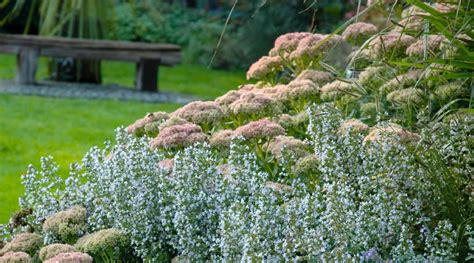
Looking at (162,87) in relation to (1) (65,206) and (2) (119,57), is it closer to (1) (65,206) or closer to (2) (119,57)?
(2) (119,57)

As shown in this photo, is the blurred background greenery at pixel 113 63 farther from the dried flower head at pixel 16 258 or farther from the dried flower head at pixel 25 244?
the dried flower head at pixel 16 258

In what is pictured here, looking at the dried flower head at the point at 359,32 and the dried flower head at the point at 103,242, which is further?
the dried flower head at the point at 359,32

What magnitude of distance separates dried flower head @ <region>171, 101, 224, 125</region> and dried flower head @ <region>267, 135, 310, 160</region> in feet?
1.49

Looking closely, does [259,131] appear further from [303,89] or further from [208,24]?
[208,24]

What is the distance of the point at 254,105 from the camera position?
4.47 meters

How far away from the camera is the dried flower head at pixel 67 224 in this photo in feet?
12.8

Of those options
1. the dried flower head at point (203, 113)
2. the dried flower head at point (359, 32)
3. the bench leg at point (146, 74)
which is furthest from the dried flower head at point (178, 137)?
the bench leg at point (146, 74)

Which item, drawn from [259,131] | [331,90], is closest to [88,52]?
[331,90]

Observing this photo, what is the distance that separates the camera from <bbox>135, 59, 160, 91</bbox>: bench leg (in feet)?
41.7

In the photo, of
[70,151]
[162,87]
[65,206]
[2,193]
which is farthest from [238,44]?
[65,206]

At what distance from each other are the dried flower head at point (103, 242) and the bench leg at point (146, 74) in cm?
899

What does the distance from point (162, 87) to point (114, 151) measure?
9528 mm

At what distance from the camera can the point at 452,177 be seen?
3.69 meters

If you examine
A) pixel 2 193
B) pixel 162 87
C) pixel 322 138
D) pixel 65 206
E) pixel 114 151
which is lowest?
pixel 162 87
